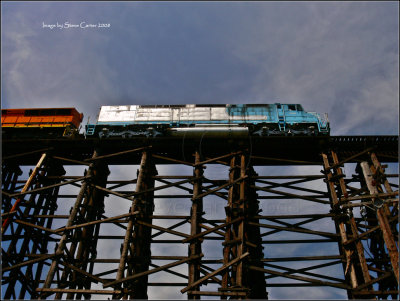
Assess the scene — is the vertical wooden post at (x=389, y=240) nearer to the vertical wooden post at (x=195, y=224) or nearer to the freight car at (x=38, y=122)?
the vertical wooden post at (x=195, y=224)

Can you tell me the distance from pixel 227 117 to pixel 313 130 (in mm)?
4429

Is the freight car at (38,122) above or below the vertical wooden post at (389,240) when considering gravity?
above

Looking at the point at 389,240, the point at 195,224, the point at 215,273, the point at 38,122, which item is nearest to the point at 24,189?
the point at 38,122

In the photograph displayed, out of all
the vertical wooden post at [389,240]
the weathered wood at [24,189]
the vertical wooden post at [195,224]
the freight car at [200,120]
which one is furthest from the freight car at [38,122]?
the vertical wooden post at [389,240]

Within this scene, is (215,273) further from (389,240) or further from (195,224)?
(389,240)

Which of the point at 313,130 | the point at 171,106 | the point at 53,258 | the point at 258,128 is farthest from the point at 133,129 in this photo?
the point at 313,130

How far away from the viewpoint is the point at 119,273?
1004 centimetres

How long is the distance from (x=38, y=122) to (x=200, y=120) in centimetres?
931

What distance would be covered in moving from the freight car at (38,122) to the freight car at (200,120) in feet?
6.58

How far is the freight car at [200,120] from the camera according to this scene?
50.4 ft

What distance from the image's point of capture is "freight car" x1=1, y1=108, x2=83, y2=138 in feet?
55.4

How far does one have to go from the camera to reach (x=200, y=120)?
1591 cm

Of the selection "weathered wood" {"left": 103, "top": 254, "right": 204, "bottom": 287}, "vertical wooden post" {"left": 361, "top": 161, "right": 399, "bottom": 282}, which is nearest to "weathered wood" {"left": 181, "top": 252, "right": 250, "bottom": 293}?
"weathered wood" {"left": 103, "top": 254, "right": 204, "bottom": 287}

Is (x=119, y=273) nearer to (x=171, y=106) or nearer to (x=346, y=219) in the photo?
(x=346, y=219)
